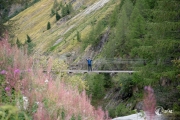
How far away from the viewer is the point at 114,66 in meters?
36.8

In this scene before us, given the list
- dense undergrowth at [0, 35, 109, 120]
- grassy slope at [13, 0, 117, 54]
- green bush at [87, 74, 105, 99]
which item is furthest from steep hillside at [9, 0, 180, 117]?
dense undergrowth at [0, 35, 109, 120]

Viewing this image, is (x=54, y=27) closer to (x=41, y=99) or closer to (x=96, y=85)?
(x=96, y=85)

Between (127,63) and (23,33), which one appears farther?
(23,33)

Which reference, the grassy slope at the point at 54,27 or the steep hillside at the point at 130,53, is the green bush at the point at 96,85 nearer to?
the steep hillside at the point at 130,53

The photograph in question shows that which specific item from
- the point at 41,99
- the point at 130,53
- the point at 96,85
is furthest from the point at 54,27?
the point at 41,99

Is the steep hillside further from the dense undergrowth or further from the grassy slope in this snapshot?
the dense undergrowth

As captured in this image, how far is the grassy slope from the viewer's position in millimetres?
69144

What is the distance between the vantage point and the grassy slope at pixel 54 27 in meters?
69.1

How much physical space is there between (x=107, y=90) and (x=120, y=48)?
19.3 feet

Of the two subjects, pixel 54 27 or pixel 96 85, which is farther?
pixel 54 27

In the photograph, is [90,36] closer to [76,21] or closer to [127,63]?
[127,63]

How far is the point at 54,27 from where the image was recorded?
103 m

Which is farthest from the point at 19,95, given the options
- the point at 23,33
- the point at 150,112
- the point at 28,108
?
the point at 23,33

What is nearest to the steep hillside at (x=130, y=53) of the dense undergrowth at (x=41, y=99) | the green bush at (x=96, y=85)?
the green bush at (x=96, y=85)
